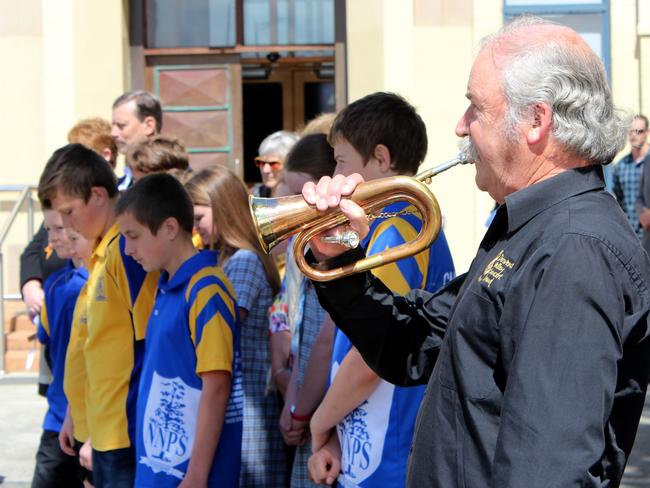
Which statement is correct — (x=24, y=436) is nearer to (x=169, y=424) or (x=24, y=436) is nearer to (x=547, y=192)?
(x=169, y=424)

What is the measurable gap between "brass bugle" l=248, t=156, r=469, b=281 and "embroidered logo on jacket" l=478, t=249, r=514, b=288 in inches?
12.7

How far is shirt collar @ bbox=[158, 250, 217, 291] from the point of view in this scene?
3.48 metres

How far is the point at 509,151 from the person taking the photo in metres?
1.89

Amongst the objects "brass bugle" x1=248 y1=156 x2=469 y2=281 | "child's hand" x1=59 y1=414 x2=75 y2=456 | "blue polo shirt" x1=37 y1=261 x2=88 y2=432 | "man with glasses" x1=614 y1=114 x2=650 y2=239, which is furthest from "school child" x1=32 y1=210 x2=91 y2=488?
"man with glasses" x1=614 y1=114 x2=650 y2=239

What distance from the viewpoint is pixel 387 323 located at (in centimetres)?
229

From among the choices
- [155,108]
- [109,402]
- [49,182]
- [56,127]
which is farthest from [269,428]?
[56,127]

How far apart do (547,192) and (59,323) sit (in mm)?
2818

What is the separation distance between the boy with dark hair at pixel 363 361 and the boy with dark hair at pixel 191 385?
50cm

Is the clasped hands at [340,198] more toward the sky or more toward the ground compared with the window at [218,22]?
more toward the ground

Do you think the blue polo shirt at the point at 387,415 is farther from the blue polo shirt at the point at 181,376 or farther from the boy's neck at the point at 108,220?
the boy's neck at the point at 108,220

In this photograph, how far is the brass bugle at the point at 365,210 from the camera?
7.13 feet

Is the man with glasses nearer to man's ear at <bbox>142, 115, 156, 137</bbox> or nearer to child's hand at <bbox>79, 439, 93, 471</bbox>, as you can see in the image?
man's ear at <bbox>142, 115, 156, 137</bbox>

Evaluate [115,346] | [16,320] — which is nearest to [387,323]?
[115,346]

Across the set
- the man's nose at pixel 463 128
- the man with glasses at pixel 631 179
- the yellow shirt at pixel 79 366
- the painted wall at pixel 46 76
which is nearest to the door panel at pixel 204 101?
the painted wall at pixel 46 76
